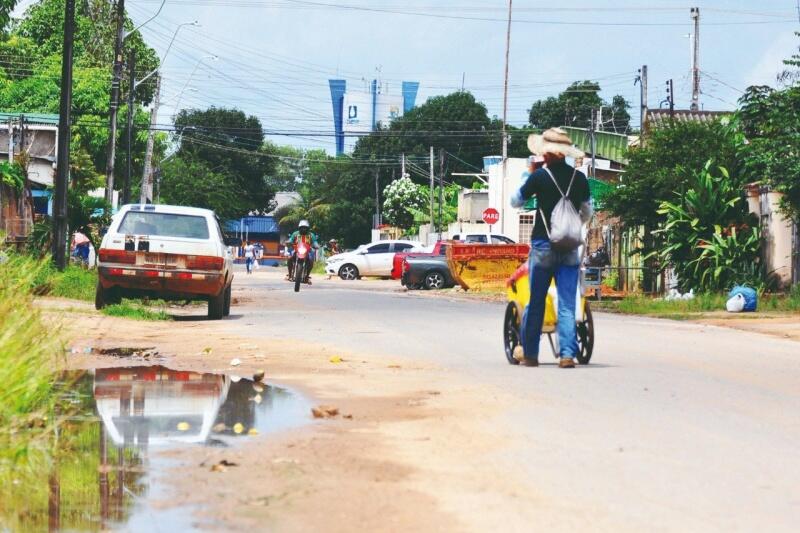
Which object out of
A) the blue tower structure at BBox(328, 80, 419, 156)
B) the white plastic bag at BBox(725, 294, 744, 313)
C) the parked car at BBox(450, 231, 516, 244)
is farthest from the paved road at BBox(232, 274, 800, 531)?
the blue tower structure at BBox(328, 80, 419, 156)

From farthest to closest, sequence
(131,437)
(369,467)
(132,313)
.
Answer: (132,313) < (131,437) < (369,467)

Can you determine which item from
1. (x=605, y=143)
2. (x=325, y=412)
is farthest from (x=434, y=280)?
(x=325, y=412)

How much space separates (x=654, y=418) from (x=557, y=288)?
3.53 meters

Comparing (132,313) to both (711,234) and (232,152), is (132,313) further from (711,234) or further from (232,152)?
(232,152)

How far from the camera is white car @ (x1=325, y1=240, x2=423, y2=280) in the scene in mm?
58594

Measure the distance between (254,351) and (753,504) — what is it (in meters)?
9.33

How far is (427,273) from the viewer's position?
143 feet

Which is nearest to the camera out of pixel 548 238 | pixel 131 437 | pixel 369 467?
pixel 369 467

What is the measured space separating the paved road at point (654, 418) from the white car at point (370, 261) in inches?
1541

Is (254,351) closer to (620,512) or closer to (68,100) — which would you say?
(620,512)

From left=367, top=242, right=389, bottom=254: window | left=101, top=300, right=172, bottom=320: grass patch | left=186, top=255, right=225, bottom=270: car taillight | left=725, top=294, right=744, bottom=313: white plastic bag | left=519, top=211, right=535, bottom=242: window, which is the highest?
left=519, top=211, right=535, bottom=242: window

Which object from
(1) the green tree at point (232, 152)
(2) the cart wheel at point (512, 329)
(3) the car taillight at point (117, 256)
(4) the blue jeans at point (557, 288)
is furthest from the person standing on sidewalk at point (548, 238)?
(1) the green tree at point (232, 152)

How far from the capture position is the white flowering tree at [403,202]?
97.8m

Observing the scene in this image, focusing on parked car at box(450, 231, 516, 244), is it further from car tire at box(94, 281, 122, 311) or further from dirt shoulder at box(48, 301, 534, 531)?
dirt shoulder at box(48, 301, 534, 531)
